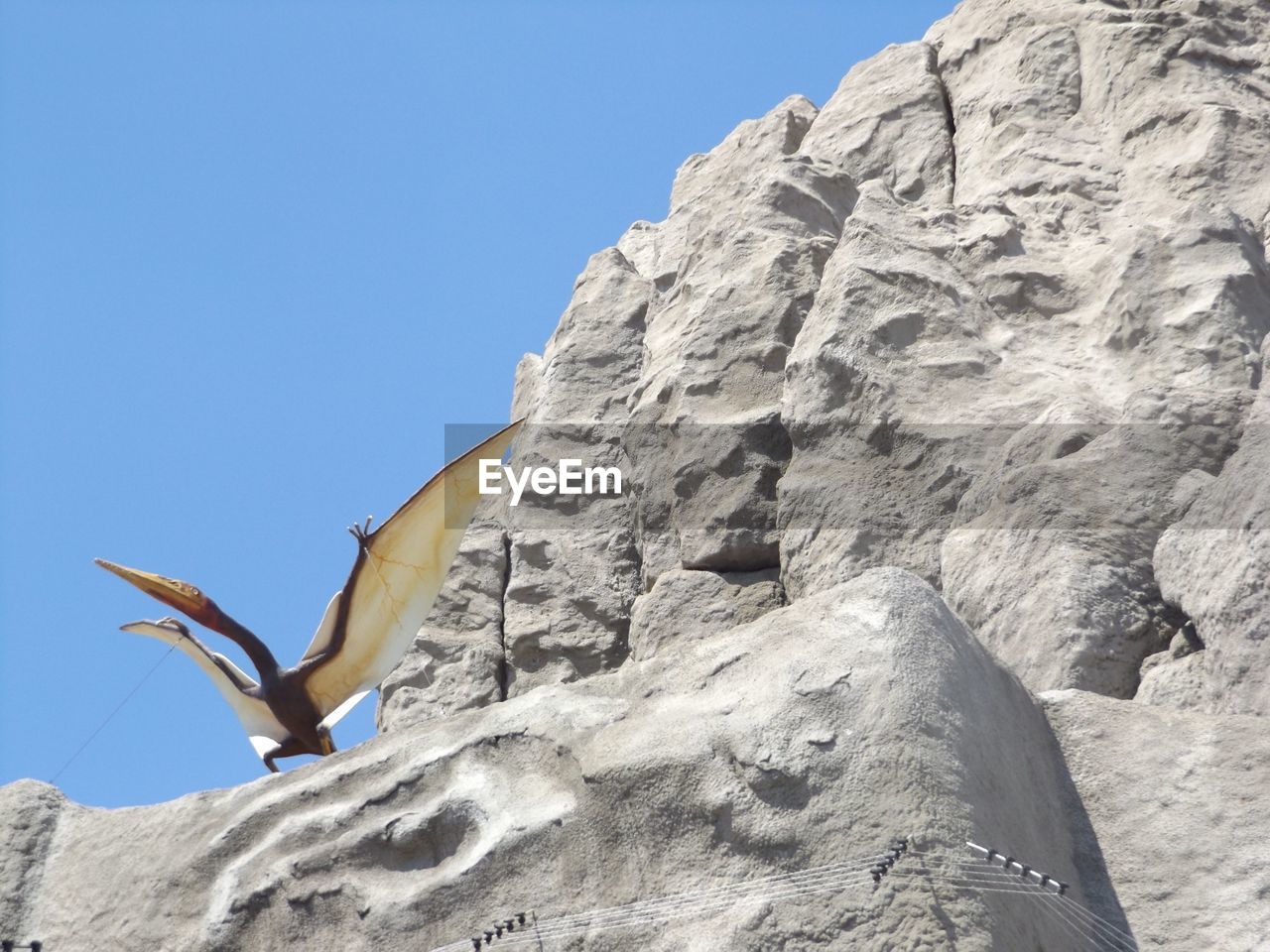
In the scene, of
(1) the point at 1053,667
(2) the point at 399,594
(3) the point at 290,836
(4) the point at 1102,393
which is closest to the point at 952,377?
(4) the point at 1102,393

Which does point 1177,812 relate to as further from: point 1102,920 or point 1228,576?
point 1228,576

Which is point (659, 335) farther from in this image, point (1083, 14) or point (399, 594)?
point (1083, 14)

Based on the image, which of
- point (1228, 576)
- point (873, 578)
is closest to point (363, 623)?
point (873, 578)

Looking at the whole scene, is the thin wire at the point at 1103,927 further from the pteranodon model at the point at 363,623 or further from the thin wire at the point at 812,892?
the pteranodon model at the point at 363,623

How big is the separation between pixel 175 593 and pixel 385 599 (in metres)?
1.25

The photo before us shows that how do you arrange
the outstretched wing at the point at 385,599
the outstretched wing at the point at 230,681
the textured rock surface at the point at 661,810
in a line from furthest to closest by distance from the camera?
the outstretched wing at the point at 230,681
the outstretched wing at the point at 385,599
the textured rock surface at the point at 661,810

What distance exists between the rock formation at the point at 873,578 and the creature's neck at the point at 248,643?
2.19ft

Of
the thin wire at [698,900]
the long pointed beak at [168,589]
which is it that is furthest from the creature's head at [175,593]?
the thin wire at [698,900]

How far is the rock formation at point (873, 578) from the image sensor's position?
5137 millimetres

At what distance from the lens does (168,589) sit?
32.7 ft

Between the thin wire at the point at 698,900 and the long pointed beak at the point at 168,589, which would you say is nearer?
the thin wire at the point at 698,900

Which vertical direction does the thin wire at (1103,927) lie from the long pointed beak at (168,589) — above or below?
below

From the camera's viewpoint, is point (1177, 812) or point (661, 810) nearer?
point (661, 810)

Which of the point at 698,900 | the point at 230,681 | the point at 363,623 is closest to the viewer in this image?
the point at 698,900
